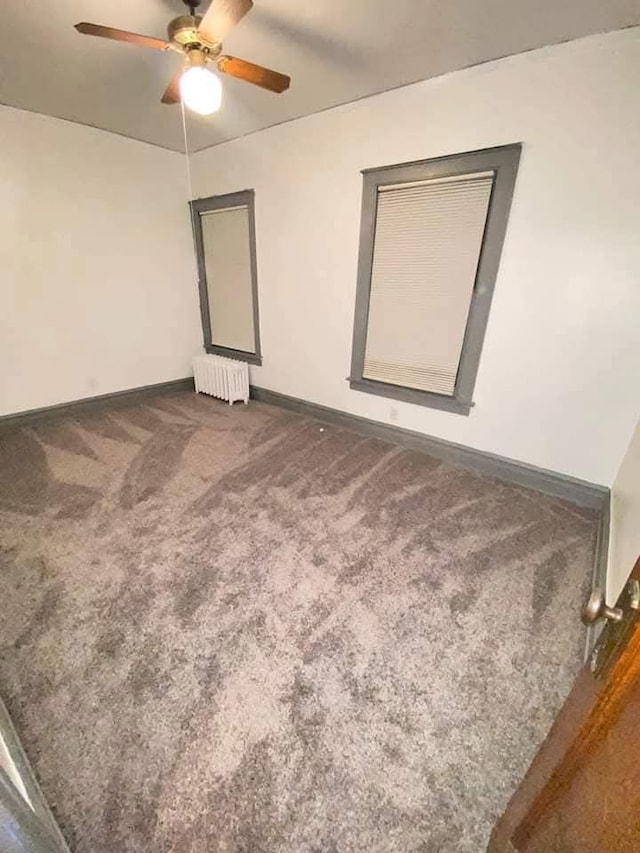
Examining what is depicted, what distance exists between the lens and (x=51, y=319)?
127 inches

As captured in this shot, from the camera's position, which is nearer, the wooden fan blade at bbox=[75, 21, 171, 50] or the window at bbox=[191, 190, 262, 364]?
the wooden fan blade at bbox=[75, 21, 171, 50]

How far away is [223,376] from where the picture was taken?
3.86 metres

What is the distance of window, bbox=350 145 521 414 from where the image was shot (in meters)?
2.25

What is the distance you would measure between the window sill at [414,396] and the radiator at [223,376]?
1355 mm

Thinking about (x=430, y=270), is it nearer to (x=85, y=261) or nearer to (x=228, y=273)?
(x=228, y=273)

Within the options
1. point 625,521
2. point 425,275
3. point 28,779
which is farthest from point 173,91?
point 625,521

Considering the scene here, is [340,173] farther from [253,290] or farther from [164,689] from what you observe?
[164,689]

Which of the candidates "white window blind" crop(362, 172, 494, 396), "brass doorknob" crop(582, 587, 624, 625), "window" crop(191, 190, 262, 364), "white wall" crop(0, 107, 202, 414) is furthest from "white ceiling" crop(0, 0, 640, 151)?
"brass doorknob" crop(582, 587, 624, 625)

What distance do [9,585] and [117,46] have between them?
9.96ft

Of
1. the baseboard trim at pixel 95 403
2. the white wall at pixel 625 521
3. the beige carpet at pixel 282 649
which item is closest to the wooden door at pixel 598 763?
the beige carpet at pixel 282 649

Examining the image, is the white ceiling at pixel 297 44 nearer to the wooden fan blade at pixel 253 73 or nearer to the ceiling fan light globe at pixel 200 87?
the wooden fan blade at pixel 253 73

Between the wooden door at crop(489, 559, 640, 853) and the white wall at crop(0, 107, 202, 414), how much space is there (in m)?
4.23

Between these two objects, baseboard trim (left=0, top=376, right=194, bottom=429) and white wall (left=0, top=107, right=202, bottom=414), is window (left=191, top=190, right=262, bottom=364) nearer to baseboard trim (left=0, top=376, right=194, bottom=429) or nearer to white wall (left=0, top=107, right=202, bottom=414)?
white wall (left=0, top=107, right=202, bottom=414)

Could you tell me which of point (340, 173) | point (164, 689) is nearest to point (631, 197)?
point (340, 173)
